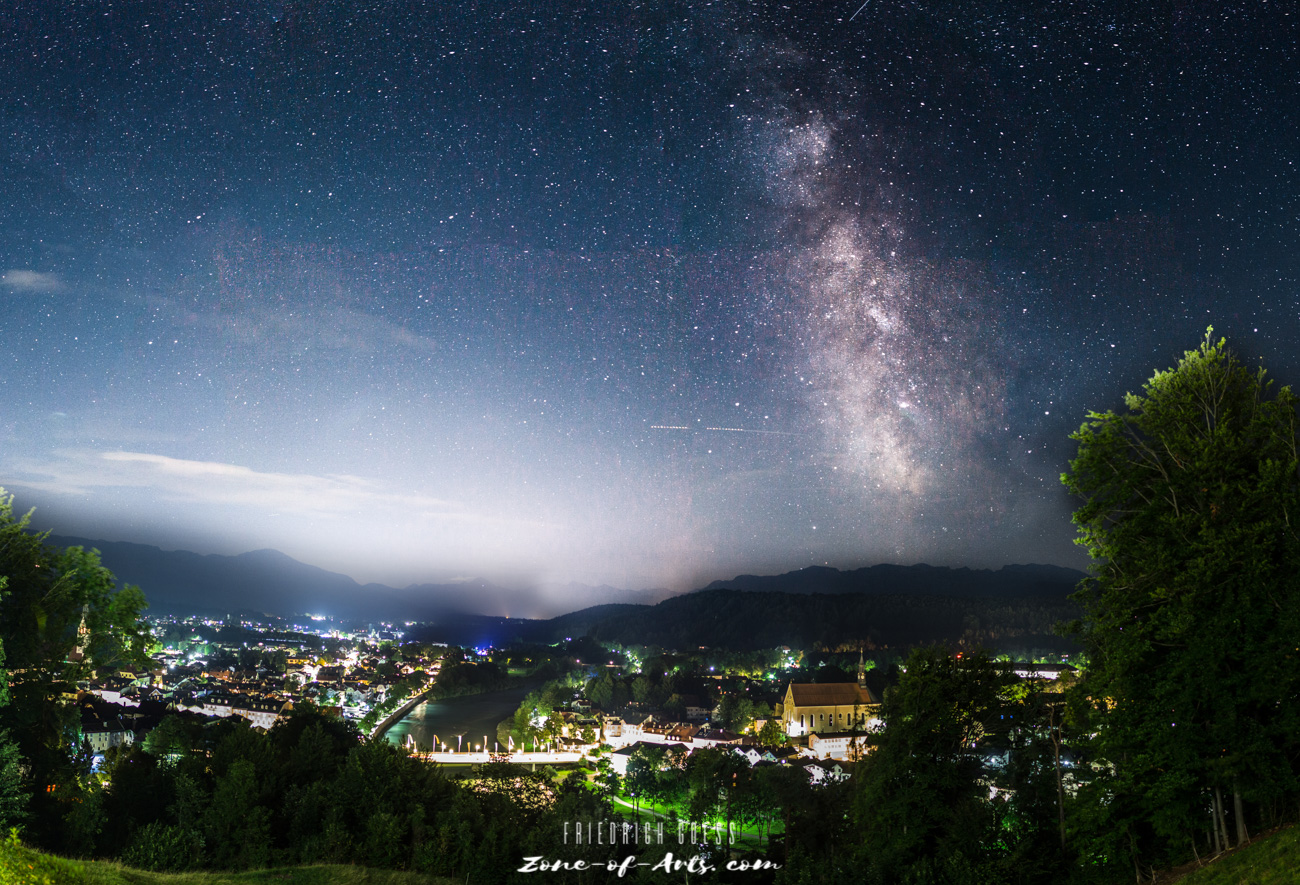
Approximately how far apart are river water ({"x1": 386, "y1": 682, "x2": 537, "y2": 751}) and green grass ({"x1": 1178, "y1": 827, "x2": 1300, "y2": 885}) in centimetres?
7405

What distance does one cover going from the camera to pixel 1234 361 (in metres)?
17.1

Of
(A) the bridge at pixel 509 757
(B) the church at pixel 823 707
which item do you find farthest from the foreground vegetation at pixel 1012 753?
(B) the church at pixel 823 707

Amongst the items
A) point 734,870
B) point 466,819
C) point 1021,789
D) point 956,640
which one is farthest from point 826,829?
point 956,640

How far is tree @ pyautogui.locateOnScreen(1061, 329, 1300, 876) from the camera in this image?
49.7ft

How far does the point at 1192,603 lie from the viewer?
1593 centimetres

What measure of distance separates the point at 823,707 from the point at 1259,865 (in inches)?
3867

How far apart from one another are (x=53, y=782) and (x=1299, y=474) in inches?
1404

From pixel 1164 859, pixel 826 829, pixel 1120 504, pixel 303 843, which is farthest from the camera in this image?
pixel 826 829

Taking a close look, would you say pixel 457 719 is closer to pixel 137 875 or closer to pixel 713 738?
pixel 713 738

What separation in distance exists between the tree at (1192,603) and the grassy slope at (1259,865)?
0.82 metres

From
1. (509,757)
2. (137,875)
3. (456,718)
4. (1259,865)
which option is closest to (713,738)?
(509,757)

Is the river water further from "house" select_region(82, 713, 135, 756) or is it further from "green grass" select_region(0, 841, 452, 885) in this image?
"green grass" select_region(0, 841, 452, 885)

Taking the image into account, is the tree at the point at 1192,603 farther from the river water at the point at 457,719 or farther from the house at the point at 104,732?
the house at the point at 104,732

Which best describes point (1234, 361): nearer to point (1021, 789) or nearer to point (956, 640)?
point (1021, 789)
